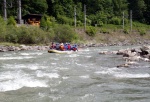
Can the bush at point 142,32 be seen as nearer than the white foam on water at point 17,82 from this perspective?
No

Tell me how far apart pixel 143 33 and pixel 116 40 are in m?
12.1

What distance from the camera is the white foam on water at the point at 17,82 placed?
15.4m

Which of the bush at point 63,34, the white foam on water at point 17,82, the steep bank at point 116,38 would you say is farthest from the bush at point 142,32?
the white foam on water at point 17,82

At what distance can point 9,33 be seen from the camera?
4838cm

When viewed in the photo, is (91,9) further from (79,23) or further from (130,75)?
(130,75)

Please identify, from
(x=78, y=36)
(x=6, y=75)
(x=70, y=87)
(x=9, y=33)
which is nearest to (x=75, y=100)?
(x=70, y=87)

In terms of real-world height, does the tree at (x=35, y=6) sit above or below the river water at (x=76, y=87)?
above

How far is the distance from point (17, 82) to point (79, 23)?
199 feet

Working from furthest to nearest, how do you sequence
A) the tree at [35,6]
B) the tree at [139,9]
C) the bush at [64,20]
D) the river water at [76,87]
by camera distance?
the tree at [139,9] → the tree at [35,6] → the bush at [64,20] → the river water at [76,87]

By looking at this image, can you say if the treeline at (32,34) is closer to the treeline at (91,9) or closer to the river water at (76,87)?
the treeline at (91,9)

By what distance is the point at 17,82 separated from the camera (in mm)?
16453

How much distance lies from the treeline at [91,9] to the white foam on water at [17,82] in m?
57.0

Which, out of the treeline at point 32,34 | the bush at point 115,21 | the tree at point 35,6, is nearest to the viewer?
the treeline at point 32,34

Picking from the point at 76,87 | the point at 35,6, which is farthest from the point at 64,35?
the point at 76,87
